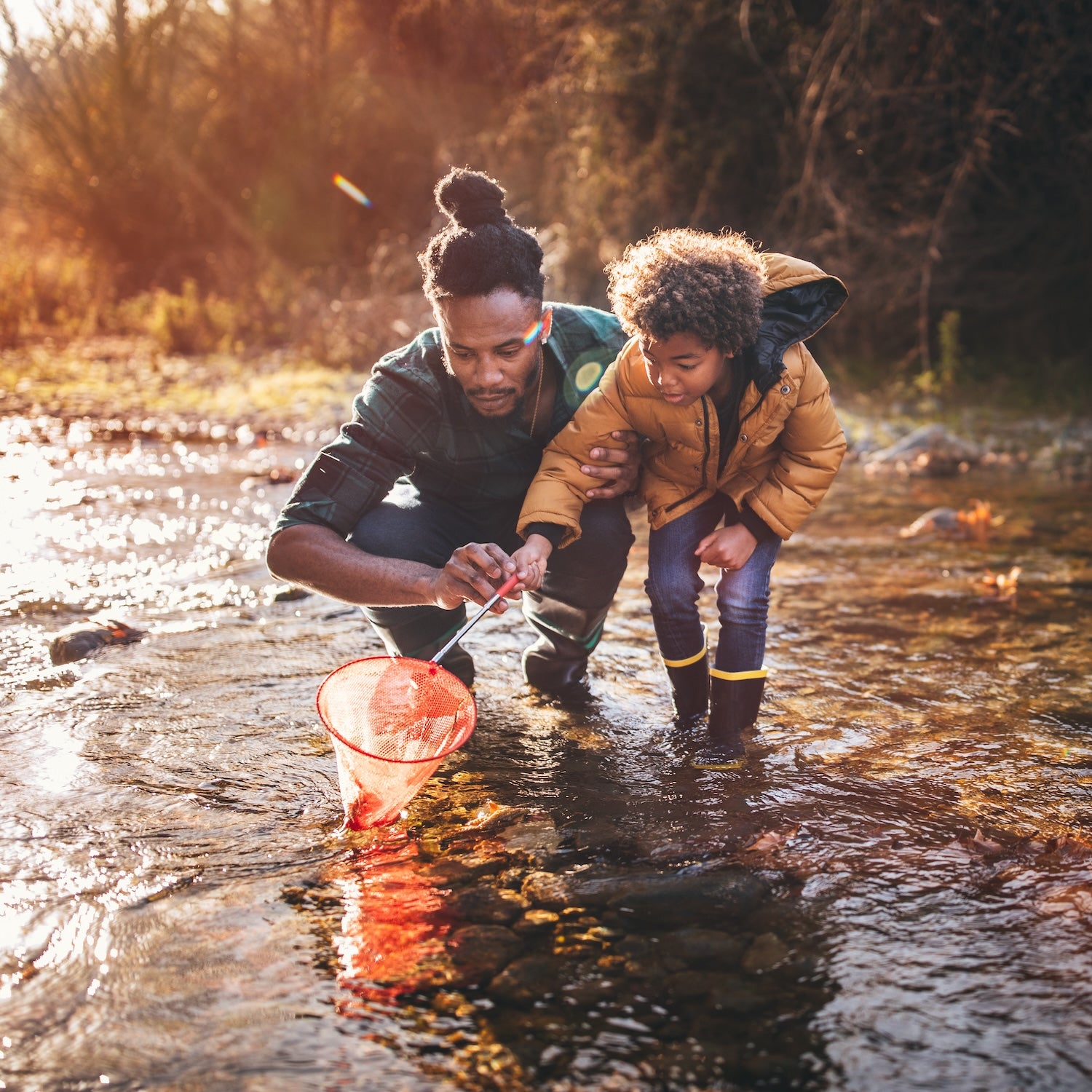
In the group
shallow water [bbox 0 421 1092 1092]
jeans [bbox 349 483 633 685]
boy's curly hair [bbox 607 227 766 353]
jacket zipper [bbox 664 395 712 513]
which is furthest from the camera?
jeans [bbox 349 483 633 685]

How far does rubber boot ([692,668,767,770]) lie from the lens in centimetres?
284

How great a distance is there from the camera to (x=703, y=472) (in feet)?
9.60

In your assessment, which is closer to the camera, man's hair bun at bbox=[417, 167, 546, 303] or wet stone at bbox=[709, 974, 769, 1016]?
wet stone at bbox=[709, 974, 769, 1016]

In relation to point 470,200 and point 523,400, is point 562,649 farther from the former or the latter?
point 470,200

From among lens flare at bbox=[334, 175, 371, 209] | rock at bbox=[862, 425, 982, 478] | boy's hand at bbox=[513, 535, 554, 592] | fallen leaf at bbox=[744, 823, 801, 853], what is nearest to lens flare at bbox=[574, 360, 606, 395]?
boy's hand at bbox=[513, 535, 554, 592]

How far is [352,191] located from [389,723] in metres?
12.4

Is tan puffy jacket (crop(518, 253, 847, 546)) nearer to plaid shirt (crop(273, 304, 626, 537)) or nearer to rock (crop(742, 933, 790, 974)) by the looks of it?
plaid shirt (crop(273, 304, 626, 537))

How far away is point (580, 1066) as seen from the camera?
1647mm

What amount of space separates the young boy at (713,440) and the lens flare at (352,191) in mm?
11614

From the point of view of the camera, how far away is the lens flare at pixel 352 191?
13.8 metres

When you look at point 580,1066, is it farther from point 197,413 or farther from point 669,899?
point 197,413

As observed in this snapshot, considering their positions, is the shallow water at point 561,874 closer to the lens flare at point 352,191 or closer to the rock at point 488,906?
the rock at point 488,906

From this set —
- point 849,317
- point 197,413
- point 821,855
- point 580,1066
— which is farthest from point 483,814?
point 197,413

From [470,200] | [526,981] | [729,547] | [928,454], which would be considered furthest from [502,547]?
[928,454]
